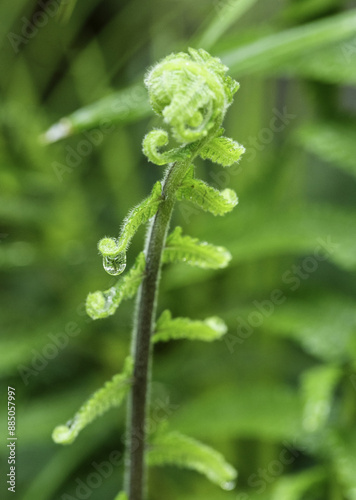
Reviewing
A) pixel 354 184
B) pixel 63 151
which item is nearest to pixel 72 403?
pixel 63 151

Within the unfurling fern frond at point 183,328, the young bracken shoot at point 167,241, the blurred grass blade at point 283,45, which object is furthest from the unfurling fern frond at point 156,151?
the blurred grass blade at point 283,45

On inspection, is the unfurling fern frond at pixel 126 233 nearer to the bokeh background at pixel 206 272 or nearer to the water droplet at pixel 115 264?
the water droplet at pixel 115 264

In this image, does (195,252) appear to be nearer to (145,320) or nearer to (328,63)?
(145,320)

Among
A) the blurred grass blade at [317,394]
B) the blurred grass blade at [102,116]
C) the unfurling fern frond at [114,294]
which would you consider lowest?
the unfurling fern frond at [114,294]

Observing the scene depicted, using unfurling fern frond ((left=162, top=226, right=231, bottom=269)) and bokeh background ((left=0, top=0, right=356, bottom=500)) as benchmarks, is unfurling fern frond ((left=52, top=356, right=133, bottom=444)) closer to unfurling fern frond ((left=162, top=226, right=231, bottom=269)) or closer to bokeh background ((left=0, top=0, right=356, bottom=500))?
unfurling fern frond ((left=162, top=226, right=231, bottom=269))

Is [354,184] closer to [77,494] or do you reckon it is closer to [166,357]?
[166,357]

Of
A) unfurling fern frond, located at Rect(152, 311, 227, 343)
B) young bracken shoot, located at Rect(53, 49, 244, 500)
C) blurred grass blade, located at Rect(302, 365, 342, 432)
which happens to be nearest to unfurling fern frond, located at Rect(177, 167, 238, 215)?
young bracken shoot, located at Rect(53, 49, 244, 500)

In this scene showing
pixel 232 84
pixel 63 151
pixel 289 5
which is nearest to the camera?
pixel 232 84
